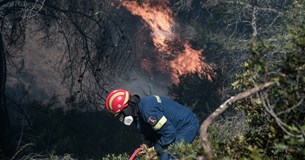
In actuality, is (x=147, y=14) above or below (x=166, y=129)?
above

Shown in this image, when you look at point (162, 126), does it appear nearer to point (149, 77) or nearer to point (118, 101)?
point (118, 101)

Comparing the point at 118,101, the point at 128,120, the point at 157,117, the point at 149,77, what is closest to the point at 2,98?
the point at 118,101

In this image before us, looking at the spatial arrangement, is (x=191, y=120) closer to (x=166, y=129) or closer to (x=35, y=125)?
(x=166, y=129)

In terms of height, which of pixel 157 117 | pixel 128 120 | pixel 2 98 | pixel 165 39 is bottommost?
pixel 157 117

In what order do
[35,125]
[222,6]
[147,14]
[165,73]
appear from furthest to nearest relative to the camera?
[147,14] → [165,73] → [222,6] → [35,125]

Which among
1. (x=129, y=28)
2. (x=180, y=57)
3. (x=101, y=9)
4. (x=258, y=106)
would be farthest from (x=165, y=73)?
(x=258, y=106)

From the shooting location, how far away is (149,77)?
20672 mm

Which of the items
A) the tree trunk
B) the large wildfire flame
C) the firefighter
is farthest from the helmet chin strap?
the large wildfire flame

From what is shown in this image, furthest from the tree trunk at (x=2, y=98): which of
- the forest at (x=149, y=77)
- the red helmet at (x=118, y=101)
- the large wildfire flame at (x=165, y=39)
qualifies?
the large wildfire flame at (x=165, y=39)

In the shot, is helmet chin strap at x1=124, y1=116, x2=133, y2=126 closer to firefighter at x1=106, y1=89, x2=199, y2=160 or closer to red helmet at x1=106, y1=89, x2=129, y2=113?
firefighter at x1=106, y1=89, x2=199, y2=160

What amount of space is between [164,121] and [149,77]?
15.2 m

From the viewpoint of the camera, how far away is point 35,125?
11.4 metres

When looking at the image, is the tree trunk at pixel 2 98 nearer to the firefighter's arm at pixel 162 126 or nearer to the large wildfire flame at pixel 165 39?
the firefighter's arm at pixel 162 126

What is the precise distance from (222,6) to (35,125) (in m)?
9.41
